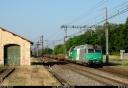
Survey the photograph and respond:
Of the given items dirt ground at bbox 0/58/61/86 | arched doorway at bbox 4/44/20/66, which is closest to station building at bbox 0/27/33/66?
arched doorway at bbox 4/44/20/66

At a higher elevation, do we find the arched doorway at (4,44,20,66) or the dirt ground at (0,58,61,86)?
the arched doorway at (4,44,20,66)

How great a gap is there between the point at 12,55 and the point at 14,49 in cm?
98

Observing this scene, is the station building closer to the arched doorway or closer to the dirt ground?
the arched doorway

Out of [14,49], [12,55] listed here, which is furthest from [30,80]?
[14,49]

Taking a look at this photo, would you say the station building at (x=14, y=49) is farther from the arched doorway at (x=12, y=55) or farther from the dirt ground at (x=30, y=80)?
the dirt ground at (x=30, y=80)

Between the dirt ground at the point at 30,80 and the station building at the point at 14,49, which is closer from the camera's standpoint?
the dirt ground at the point at 30,80

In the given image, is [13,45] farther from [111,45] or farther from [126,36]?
[111,45]

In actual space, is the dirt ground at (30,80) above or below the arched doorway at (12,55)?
below

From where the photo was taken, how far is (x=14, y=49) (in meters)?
47.4

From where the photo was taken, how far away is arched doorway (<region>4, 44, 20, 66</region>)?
155 feet

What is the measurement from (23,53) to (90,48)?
397 inches

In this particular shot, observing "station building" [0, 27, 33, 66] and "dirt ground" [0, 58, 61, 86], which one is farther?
"station building" [0, 27, 33, 66]

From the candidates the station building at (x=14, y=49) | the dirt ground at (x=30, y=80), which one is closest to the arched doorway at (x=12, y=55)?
the station building at (x=14, y=49)

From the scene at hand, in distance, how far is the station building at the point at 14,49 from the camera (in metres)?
47.0
